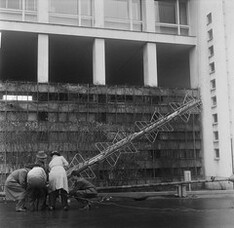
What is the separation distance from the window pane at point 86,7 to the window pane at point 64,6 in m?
0.38

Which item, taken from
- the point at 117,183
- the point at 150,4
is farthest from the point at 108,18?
the point at 117,183

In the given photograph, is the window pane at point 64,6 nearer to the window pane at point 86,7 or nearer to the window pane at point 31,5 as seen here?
the window pane at point 86,7

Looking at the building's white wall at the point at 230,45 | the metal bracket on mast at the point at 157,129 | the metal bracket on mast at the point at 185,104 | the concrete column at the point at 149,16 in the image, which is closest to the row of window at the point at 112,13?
the concrete column at the point at 149,16

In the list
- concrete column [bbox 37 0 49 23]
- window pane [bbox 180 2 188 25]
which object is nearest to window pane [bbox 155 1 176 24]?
window pane [bbox 180 2 188 25]

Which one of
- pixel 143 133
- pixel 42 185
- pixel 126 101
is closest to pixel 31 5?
pixel 126 101

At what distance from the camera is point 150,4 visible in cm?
2475

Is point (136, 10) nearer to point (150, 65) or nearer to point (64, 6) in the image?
point (150, 65)

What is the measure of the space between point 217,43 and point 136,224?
16111mm

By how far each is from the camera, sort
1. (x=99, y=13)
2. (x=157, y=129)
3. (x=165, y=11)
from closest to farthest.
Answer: (x=157, y=129), (x=99, y=13), (x=165, y=11)

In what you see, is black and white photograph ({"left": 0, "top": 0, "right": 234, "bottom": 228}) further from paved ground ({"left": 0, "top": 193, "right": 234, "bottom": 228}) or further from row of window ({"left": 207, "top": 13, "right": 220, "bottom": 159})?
paved ground ({"left": 0, "top": 193, "right": 234, "bottom": 228})

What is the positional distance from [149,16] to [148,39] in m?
1.50

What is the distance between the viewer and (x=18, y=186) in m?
13.4

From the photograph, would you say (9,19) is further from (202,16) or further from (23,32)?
(202,16)

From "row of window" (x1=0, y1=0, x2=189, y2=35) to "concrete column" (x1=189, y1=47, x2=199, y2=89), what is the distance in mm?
1492
